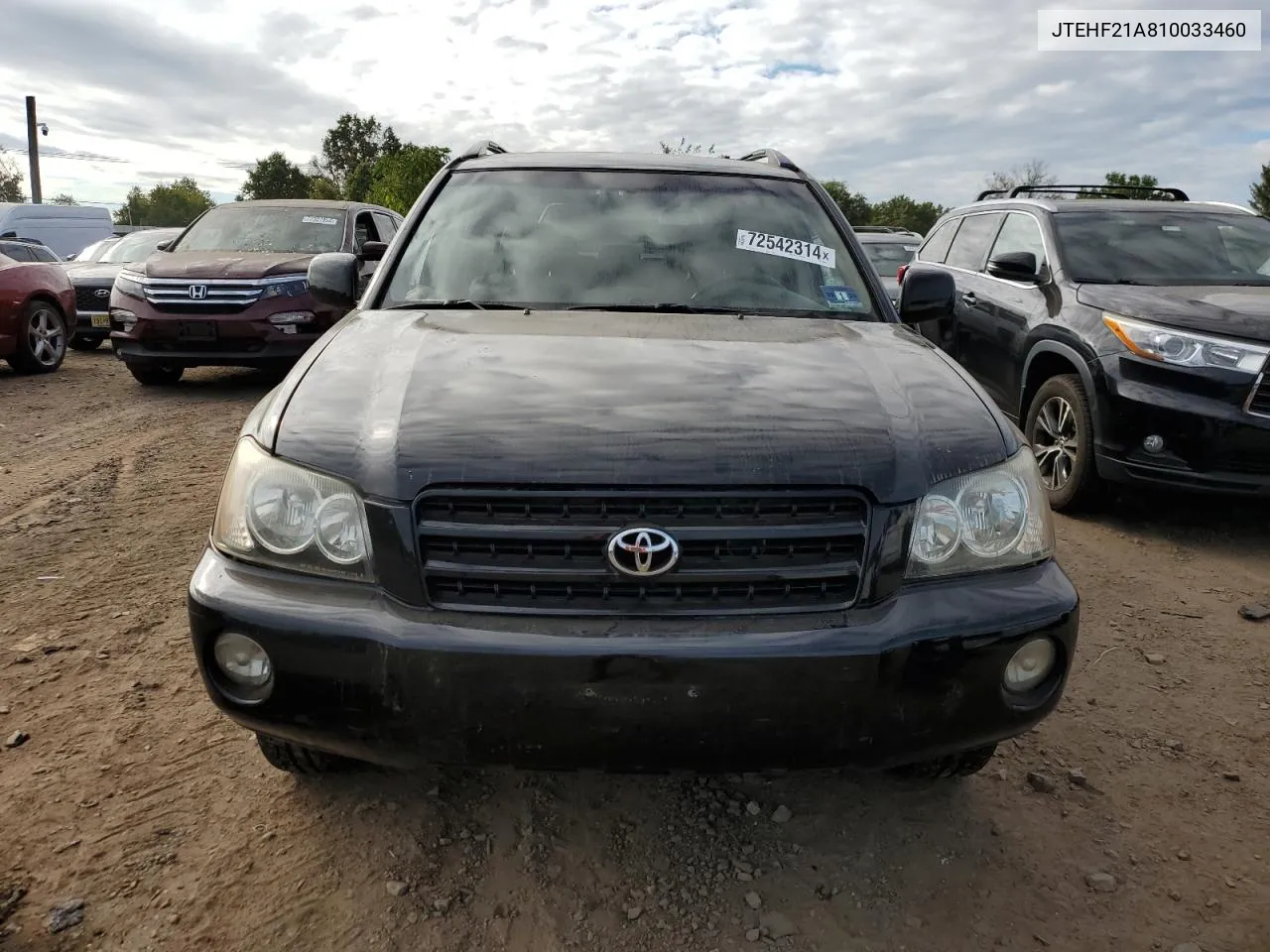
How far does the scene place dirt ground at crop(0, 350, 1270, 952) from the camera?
78.2 inches

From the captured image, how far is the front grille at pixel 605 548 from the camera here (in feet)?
5.98

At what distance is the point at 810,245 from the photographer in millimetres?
3152

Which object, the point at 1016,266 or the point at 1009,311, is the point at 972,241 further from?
the point at 1016,266

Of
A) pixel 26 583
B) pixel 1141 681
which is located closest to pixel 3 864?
pixel 26 583

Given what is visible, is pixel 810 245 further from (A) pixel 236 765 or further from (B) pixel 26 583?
(B) pixel 26 583

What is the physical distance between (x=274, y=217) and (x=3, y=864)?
26.9 ft

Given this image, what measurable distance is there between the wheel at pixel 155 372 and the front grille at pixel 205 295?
55 cm

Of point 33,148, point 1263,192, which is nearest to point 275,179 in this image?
point 33,148

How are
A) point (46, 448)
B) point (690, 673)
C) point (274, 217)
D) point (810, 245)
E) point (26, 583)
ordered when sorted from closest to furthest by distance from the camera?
point (690, 673) → point (810, 245) → point (26, 583) → point (46, 448) → point (274, 217)

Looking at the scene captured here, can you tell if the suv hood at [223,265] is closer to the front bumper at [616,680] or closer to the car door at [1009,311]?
the car door at [1009,311]

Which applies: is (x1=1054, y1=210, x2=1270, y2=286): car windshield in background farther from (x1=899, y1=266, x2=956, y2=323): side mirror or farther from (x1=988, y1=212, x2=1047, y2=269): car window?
(x1=899, y1=266, x2=956, y2=323): side mirror

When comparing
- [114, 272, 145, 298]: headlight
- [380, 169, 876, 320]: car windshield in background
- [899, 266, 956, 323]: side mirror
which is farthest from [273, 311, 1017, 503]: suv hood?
[114, 272, 145, 298]: headlight

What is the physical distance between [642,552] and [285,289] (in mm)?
7156

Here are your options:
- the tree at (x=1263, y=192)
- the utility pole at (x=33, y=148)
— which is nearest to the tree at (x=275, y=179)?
the utility pole at (x=33, y=148)
